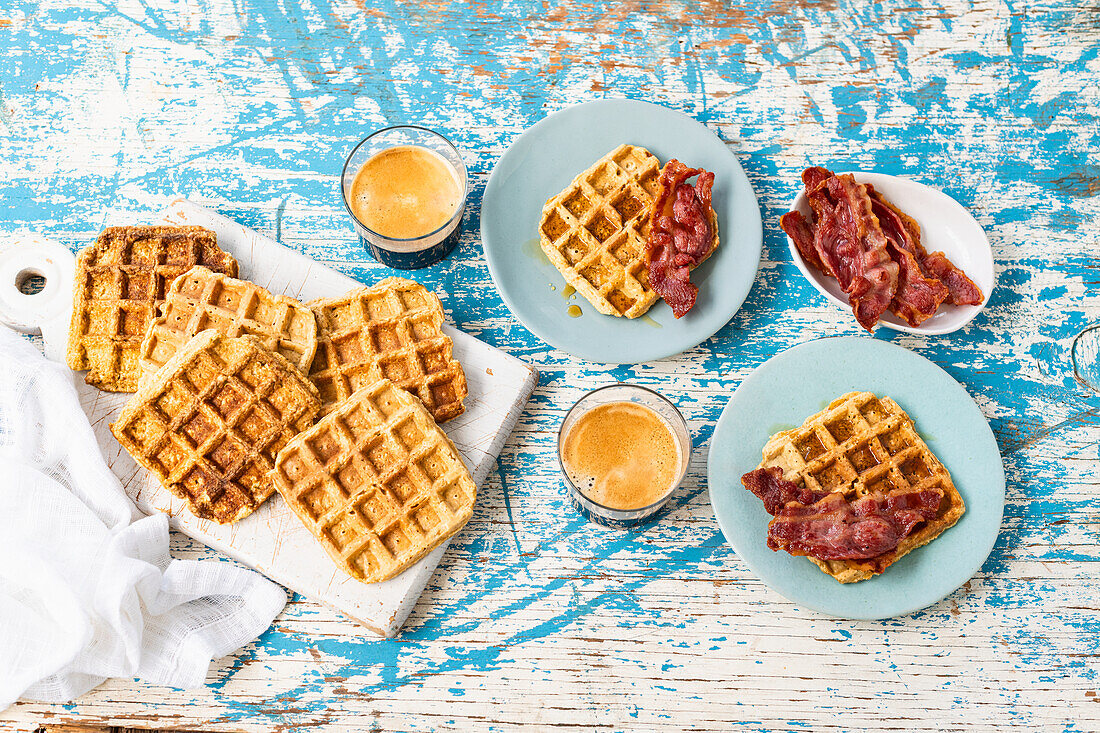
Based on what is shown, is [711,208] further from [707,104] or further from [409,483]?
[409,483]

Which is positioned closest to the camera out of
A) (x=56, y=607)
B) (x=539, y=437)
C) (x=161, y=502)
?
(x=56, y=607)

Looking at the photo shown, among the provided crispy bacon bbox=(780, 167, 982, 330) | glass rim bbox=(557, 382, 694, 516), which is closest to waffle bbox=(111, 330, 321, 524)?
glass rim bbox=(557, 382, 694, 516)

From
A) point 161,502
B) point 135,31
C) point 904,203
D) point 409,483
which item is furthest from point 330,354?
point 904,203

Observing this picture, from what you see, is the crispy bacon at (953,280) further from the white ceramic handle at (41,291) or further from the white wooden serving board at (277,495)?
the white ceramic handle at (41,291)

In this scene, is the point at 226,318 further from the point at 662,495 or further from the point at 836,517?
the point at 836,517

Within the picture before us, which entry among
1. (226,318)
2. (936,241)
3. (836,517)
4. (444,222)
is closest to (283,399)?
(226,318)

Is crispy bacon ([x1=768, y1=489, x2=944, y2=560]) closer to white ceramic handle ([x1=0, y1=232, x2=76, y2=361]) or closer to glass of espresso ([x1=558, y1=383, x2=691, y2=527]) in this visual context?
glass of espresso ([x1=558, y1=383, x2=691, y2=527])

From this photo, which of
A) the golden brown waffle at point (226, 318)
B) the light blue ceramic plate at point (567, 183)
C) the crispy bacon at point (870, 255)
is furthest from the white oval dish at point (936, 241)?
the golden brown waffle at point (226, 318)
